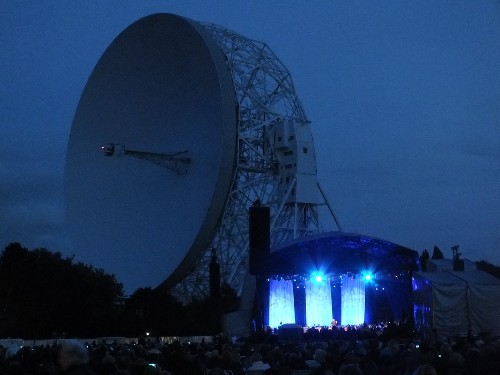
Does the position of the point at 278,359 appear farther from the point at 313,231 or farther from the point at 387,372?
the point at 313,231

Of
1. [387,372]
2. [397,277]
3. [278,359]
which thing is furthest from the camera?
[397,277]

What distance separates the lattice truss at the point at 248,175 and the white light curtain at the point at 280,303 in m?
10.9

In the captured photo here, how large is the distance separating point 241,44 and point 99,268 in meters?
18.9

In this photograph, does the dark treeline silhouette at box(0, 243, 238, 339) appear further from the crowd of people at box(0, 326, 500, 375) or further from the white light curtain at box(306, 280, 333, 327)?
the crowd of people at box(0, 326, 500, 375)

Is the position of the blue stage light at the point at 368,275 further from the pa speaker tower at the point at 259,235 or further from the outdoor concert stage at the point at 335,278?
the pa speaker tower at the point at 259,235

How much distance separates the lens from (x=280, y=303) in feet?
154

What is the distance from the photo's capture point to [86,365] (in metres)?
7.79

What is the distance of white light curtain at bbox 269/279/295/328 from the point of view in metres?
46.5

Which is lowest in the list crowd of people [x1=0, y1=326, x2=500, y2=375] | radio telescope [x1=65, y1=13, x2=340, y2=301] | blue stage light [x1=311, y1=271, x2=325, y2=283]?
crowd of people [x1=0, y1=326, x2=500, y2=375]

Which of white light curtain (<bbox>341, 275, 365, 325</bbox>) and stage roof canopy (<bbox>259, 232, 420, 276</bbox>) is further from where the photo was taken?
white light curtain (<bbox>341, 275, 365, 325</bbox>)

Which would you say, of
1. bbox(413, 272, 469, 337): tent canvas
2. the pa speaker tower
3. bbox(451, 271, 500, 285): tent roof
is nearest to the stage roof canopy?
the pa speaker tower

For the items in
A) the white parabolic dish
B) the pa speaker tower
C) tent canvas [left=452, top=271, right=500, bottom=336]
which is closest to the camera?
tent canvas [left=452, top=271, right=500, bottom=336]

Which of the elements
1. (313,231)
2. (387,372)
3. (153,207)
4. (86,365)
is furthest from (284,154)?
(86,365)

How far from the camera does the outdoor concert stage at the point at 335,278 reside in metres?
45.9
